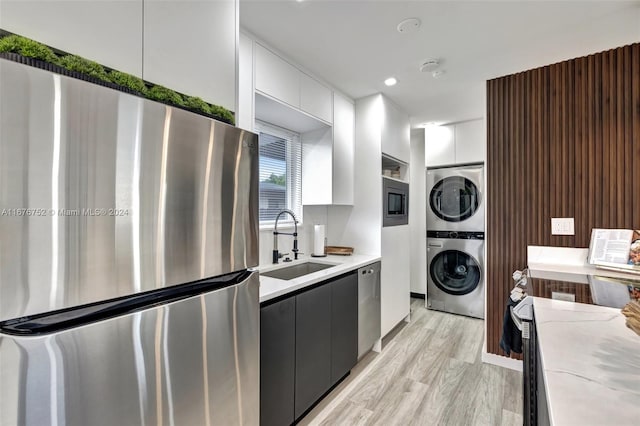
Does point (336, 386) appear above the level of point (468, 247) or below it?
below

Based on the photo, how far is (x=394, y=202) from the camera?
297cm

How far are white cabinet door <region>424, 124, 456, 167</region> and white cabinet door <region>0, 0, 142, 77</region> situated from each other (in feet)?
11.6

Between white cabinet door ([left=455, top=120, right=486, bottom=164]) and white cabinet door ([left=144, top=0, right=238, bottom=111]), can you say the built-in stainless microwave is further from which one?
white cabinet door ([left=144, top=0, right=238, bottom=111])

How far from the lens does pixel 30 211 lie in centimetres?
61

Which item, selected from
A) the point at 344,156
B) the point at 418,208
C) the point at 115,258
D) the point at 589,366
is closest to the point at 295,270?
the point at 344,156

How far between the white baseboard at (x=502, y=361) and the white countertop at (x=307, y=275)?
128 cm

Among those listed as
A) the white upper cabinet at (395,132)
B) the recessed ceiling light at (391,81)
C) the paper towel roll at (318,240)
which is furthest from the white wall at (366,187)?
the paper towel roll at (318,240)

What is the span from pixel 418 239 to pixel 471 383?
230 centimetres

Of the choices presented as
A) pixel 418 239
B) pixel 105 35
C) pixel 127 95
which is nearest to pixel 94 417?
pixel 127 95

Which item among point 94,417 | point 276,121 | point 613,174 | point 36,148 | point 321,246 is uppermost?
point 276,121

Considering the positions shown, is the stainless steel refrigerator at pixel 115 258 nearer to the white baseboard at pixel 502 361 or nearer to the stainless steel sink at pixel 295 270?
the stainless steel sink at pixel 295 270

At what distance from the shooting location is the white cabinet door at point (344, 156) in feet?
8.85

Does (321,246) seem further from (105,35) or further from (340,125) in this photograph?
(105,35)

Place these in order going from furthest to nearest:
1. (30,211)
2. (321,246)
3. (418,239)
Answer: (418,239) → (321,246) → (30,211)
